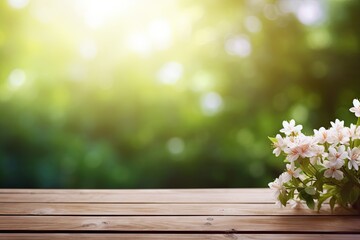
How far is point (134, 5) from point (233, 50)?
3.24 feet

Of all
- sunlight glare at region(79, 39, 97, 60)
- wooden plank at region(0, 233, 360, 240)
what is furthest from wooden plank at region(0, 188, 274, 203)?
sunlight glare at region(79, 39, 97, 60)

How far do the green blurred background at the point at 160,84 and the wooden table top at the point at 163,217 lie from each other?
2.73 meters

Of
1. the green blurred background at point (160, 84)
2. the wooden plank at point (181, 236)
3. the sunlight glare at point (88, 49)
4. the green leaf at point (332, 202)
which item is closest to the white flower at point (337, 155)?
the green leaf at point (332, 202)

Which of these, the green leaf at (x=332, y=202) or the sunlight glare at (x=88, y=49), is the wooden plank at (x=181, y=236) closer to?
the green leaf at (x=332, y=202)

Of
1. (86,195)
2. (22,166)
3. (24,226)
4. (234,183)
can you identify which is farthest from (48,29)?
(24,226)

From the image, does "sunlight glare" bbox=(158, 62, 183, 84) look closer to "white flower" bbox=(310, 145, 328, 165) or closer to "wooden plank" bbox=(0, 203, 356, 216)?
"wooden plank" bbox=(0, 203, 356, 216)

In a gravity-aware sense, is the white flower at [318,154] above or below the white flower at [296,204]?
above

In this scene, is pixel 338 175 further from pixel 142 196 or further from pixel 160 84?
pixel 160 84

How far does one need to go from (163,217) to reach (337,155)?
1.60 feet

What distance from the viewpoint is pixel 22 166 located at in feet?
14.3

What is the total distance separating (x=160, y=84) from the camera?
14.8ft

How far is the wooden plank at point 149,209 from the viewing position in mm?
1435

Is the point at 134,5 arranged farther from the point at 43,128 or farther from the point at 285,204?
the point at 285,204

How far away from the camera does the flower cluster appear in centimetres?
138
